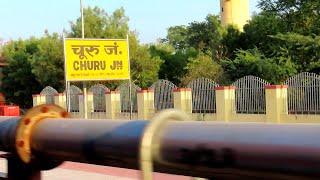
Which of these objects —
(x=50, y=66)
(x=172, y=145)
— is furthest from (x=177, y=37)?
(x=172, y=145)

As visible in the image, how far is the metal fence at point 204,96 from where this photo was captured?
2414 cm

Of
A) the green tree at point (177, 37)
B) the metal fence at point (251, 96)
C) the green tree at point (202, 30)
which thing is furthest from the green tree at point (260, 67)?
the green tree at point (177, 37)

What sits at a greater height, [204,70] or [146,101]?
[204,70]

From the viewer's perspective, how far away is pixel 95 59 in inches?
920

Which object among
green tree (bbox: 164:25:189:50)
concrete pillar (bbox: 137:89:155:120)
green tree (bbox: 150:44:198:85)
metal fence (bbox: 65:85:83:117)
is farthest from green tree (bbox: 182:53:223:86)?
green tree (bbox: 164:25:189:50)

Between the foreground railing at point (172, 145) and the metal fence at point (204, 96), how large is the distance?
22.1 metres

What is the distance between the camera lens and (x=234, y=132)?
1.27 metres

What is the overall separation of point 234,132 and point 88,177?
8325 mm

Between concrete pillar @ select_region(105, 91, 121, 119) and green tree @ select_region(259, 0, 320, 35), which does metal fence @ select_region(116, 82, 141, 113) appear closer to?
concrete pillar @ select_region(105, 91, 121, 119)

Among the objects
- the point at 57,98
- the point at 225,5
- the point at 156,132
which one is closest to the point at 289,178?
the point at 156,132

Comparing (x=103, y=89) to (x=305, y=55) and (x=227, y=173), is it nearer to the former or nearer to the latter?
(x=305, y=55)

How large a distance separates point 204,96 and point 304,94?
4978 millimetres

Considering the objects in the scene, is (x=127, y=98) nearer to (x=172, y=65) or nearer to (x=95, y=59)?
(x=95, y=59)

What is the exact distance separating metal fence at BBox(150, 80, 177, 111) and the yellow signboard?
2.97 metres
